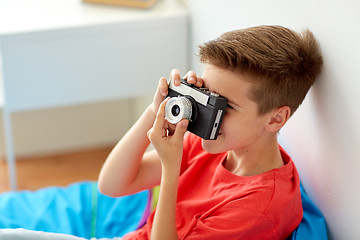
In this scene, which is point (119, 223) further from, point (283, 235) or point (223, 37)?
point (223, 37)

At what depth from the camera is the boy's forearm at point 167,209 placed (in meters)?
1.17

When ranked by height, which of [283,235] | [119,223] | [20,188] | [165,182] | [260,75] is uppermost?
[260,75]

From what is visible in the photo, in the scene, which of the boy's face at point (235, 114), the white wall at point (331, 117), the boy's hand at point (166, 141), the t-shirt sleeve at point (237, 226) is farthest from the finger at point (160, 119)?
the white wall at point (331, 117)

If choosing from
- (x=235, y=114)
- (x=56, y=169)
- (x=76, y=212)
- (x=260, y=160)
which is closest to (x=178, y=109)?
(x=235, y=114)

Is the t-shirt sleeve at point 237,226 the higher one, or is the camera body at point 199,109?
the camera body at point 199,109

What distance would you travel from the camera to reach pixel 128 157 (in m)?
1.38

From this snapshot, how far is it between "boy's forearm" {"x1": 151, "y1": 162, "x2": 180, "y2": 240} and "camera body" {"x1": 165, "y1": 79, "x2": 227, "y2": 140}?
110 millimetres

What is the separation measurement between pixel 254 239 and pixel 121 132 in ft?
5.04

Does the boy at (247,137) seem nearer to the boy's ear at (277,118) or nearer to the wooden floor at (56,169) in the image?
the boy's ear at (277,118)

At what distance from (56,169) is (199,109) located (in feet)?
4.81

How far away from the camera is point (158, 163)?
56.8 inches

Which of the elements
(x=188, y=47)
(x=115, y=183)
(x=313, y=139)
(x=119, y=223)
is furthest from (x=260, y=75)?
(x=188, y=47)

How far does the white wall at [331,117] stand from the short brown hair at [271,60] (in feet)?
0.13

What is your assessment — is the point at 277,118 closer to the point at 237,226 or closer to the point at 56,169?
the point at 237,226
